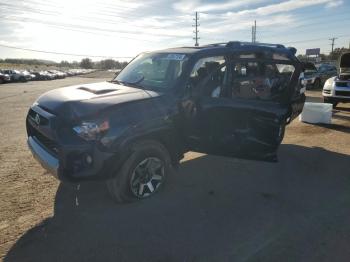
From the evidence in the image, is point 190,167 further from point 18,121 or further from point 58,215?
point 18,121

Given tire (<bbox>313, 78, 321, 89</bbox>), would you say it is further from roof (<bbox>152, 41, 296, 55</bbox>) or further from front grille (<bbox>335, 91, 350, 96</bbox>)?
roof (<bbox>152, 41, 296, 55</bbox>)

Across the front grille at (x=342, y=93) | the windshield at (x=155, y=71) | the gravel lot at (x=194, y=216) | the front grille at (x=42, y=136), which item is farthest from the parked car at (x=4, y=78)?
the front grille at (x=42, y=136)

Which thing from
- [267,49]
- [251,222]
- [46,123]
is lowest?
[251,222]

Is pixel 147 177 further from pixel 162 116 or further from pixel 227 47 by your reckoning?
pixel 227 47

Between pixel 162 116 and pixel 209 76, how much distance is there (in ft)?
3.36

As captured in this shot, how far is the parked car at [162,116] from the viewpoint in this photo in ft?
11.8

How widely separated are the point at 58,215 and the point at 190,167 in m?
2.39

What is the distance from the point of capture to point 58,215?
3.83m

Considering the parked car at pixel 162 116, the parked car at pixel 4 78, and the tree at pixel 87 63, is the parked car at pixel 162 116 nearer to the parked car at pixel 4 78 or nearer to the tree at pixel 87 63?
the parked car at pixel 4 78

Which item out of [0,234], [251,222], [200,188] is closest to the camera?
[0,234]

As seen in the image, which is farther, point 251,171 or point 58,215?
point 251,171

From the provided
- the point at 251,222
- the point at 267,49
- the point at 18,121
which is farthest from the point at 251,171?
the point at 18,121

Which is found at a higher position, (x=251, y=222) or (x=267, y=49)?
(x=267, y=49)

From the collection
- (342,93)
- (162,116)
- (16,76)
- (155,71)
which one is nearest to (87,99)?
(162,116)
